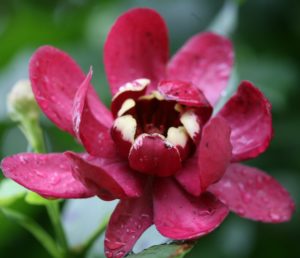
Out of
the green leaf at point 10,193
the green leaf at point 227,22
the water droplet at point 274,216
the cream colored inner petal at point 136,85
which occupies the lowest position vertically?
the water droplet at point 274,216

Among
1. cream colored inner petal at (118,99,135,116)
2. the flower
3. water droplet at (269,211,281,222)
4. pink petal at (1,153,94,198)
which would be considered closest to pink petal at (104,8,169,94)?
the flower

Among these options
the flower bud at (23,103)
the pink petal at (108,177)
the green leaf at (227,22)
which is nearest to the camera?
the pink petal at (108,177)

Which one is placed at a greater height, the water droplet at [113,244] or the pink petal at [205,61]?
the pink petal at [205,61]

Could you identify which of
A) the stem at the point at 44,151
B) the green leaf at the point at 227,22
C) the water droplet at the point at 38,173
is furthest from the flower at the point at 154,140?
the green leaf at the point at 227,22

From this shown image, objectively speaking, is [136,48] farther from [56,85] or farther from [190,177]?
[190,177]

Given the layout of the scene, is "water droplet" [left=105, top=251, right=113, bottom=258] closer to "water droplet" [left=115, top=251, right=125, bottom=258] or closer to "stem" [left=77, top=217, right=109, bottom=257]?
"water droplet" [left=115, top=251, right=125, bottom=258]

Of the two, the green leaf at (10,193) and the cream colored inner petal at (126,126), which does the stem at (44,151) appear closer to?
the green leaf at (10,193)
